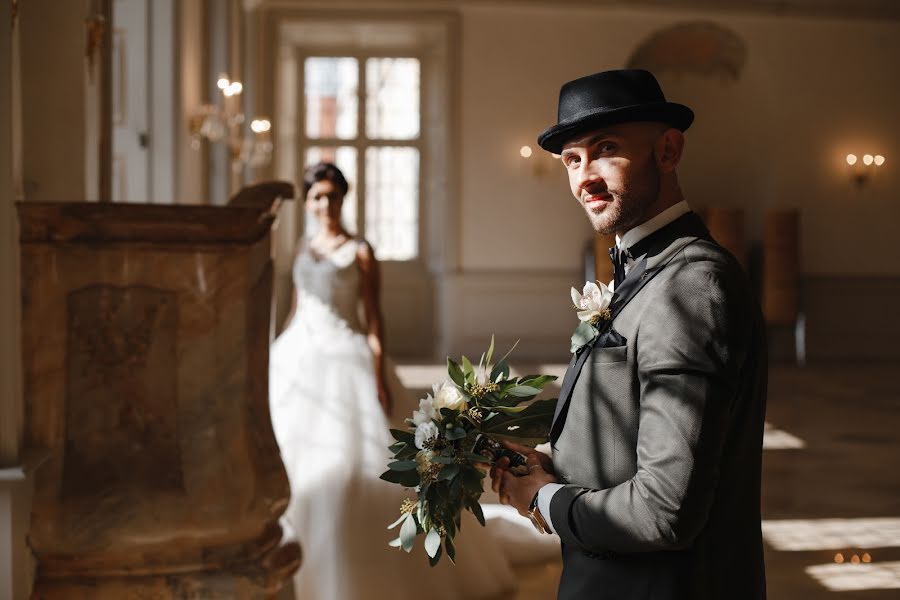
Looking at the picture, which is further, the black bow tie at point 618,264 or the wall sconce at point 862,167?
the wall sconce at point 862,167

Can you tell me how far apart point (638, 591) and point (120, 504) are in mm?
1302

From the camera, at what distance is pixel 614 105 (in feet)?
4.84

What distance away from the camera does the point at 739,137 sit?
12617 mm


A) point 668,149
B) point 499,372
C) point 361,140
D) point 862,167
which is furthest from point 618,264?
point 862,167

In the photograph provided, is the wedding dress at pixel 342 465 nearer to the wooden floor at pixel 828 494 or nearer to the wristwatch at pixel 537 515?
the wooden floor at pixel 828 494

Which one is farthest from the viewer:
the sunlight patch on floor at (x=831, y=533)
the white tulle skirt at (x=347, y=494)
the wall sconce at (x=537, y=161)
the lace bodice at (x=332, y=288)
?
the wall sconce at (x=537, y=161)

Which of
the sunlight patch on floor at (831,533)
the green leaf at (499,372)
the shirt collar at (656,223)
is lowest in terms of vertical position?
the sunlight patch on floor at (831,533)

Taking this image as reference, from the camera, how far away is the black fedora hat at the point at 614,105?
147 cm

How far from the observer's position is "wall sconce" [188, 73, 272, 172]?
7180mm

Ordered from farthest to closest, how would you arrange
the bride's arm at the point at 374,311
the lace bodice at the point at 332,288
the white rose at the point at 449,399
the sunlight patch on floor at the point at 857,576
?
1. the lace bodice at the point at 332,288
2. the bride's arm at the point at 374,311
3. the sunlight patch on floor at the point at 857,576
4. the white rose at the point at 449,399

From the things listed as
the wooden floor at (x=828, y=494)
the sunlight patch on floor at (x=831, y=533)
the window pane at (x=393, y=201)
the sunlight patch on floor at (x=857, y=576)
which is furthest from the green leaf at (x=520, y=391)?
the window pane at (x=393, y=201)

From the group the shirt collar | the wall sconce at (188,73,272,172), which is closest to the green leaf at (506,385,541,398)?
the shirt collar

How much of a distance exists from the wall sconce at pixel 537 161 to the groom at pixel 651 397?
417 inches

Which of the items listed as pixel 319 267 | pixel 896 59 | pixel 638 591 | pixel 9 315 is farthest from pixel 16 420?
pixel 896 59
